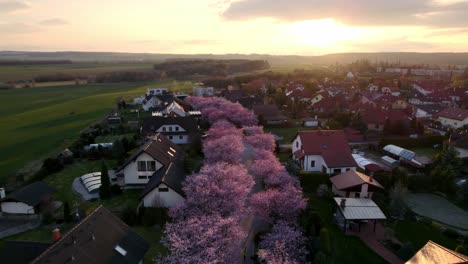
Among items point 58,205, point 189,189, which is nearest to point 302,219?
point 189,189

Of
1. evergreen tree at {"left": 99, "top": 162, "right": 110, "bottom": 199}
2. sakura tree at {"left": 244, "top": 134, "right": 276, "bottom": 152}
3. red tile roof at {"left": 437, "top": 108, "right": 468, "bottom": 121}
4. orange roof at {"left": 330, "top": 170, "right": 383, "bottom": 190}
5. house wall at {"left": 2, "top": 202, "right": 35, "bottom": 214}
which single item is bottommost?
house wall at {"left": 2, "top": 202, "right": 35, "bottom": 214}

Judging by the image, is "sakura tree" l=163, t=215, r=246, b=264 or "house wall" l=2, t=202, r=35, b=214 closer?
"sakura tree" l=163, t=215, r=246, b=264

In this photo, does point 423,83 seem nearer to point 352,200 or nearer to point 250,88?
point 250,88

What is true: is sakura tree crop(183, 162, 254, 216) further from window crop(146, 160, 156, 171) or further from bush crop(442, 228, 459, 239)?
bush crop(442, 228, 459, 239)

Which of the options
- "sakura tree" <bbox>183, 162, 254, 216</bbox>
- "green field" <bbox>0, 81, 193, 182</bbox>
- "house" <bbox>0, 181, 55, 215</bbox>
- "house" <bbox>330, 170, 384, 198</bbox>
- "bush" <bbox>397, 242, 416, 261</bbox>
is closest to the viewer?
"bush" <bbox>397, 242, 416, 261</bbox>

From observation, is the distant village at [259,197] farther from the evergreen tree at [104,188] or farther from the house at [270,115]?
the house at [270,115]

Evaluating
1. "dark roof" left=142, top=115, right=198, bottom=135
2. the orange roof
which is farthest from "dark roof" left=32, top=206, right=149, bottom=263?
"dark roof" left=142, top=115, right=198, bottom=135

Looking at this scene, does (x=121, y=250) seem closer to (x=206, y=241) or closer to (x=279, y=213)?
(x=206, y=241)

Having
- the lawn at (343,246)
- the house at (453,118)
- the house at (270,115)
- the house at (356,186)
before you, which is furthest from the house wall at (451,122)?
the lawn at (343,246)
